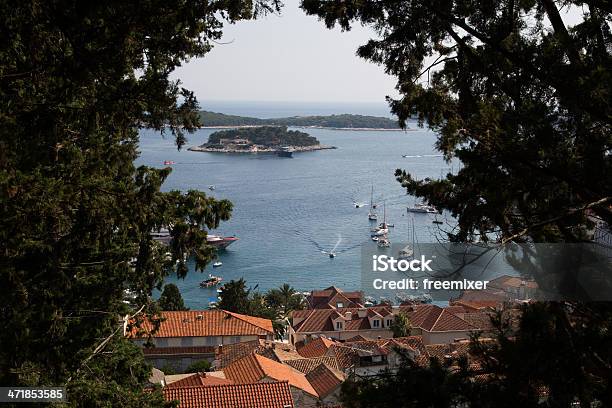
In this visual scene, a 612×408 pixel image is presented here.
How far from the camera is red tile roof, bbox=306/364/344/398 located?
11.7m

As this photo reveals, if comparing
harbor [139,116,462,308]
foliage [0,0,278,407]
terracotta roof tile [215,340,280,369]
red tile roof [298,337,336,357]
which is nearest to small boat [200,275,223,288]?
harbor [139,116,462,308]

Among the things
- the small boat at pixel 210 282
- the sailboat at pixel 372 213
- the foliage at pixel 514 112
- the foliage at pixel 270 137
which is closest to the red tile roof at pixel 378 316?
the small boat at pixel 210 282

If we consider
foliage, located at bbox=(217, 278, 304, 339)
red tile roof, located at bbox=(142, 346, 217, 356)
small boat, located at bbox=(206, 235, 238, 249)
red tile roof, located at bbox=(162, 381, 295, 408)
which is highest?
red tile roof, located at bbox=(162, 381, 295, 408)

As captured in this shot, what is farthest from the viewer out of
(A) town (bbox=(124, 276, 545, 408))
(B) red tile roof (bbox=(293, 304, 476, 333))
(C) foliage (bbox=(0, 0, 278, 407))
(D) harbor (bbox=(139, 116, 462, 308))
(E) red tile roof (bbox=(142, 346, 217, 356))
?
(D) harbor (bbox=(139, 116, 462, 308))

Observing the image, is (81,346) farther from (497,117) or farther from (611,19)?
(611,19)

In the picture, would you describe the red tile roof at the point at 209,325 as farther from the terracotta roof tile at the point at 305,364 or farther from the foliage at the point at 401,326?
the foliage at the point at 401,326

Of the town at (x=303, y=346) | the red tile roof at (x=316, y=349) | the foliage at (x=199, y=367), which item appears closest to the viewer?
the town at (x=303, y=346)

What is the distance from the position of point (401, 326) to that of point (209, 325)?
6.81m

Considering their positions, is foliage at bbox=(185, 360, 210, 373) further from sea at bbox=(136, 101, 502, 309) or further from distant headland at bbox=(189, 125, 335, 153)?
distant headland at bbox=(189, 125, 335, 153)

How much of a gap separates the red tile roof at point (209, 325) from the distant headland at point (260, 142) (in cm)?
6222

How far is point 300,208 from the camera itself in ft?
146

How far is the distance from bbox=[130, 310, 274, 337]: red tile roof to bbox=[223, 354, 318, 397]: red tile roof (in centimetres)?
384

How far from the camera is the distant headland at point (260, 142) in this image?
271ft

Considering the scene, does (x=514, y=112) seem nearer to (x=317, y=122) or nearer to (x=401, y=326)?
(x=401, y=326)
